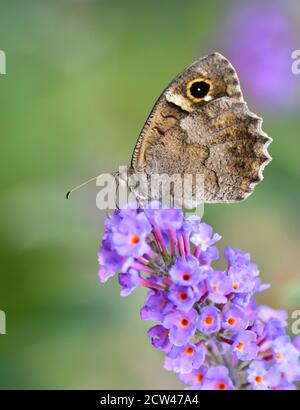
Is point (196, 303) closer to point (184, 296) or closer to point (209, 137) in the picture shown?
point (184, 296)

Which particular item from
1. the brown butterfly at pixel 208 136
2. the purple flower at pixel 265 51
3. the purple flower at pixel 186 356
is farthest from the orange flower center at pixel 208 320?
the purple flower at pixel 265 51

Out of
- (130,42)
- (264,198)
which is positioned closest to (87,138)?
(130,42)

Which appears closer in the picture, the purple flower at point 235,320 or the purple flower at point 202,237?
the purple flower at point 235,320

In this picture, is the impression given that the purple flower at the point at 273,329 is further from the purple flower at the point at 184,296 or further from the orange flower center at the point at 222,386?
the purple flower at the point at 184,296

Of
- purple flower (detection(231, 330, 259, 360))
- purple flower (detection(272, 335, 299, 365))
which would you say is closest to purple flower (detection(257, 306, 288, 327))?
purple flower (detection(272, 335, 299, 365))

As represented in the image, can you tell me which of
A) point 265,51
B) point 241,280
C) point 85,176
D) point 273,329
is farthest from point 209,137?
point 265,51

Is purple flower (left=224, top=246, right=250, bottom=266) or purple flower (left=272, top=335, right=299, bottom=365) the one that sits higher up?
purple flower (left=224, top=246, right=250, bottom=266)

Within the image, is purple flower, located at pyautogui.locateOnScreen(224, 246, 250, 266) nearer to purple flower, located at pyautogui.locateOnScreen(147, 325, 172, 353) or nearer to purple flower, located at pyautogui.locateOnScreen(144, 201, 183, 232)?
purple flower, located at pyautogui.locateOnScreen(144, 201, 183, 232)
